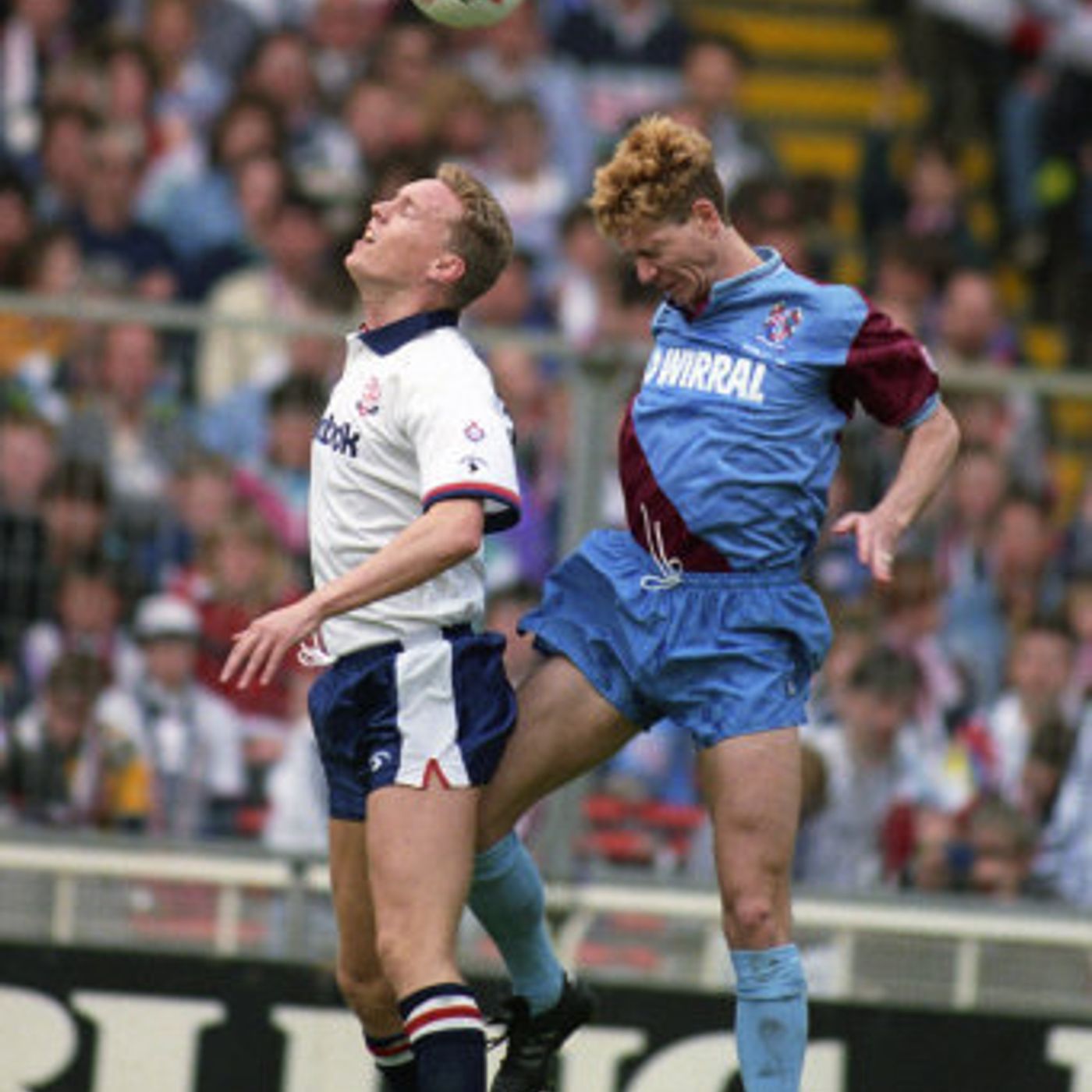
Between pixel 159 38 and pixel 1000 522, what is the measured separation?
568 cm

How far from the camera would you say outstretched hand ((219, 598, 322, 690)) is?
5.55 m

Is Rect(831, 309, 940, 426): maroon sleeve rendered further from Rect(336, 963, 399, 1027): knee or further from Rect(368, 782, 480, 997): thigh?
Rect(336, 963, 399, 1027): knee

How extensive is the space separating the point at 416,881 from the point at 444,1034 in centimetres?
34

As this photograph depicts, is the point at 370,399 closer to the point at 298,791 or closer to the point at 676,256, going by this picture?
the point at 676,256

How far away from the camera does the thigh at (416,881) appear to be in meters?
5.99

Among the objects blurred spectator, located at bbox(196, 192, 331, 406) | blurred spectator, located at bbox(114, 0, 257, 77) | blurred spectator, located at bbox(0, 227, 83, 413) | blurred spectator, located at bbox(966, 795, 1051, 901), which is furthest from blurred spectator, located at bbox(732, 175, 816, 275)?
blurred spectator, located at bbox(0, 227, 83, 413)

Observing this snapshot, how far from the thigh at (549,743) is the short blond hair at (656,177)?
106 cm

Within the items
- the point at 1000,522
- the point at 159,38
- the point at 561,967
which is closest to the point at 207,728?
the point at 561,967

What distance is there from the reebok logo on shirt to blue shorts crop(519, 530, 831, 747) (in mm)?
706

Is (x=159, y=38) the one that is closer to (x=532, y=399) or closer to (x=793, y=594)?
(x=532, y=399)

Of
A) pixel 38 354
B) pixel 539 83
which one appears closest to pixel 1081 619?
pixel 38 354

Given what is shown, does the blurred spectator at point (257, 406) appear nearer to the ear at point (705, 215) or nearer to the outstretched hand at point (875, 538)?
the ear at point (705, 215)

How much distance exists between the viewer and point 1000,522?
8531 millimetres

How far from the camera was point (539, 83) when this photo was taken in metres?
12.9
